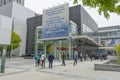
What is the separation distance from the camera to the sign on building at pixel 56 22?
38.8 meters

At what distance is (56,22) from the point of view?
40719 millimetres

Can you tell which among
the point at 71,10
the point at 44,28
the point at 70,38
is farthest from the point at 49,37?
the point at 71,10

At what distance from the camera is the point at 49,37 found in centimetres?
4178

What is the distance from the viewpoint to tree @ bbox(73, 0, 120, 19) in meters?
4.02

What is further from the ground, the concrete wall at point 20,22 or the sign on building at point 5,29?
the concrete wall at point 20,22

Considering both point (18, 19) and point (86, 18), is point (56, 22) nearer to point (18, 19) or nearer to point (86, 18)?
point (86, 18)

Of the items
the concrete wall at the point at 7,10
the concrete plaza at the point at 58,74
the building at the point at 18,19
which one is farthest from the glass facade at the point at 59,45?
the concrete plaza at the point at 58,74

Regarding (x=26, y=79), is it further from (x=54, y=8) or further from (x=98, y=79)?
(x=54, y=8)

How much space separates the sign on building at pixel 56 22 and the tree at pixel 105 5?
34085 mm

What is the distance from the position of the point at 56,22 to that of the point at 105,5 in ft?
121

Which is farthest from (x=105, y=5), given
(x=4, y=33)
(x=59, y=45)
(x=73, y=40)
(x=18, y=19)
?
(x=18, y=19)

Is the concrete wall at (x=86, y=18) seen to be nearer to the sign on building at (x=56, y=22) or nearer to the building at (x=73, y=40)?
the building at (x=73, y=40)

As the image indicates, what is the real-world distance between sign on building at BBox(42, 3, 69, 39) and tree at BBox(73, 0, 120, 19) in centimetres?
3408

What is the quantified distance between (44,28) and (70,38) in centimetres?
878
